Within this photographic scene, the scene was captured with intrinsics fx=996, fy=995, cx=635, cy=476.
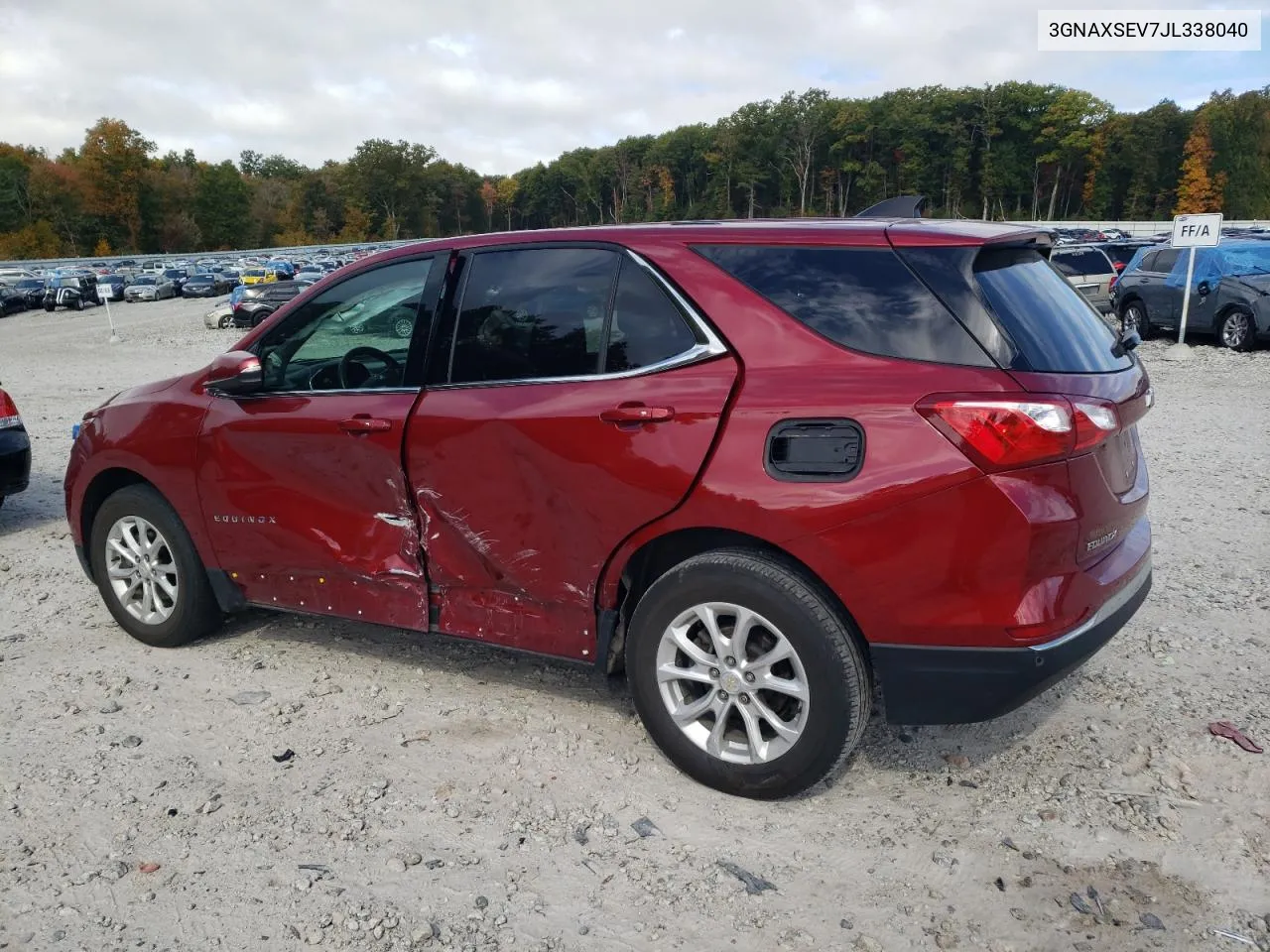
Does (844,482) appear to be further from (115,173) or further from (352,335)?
(115,173)

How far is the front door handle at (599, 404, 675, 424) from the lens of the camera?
3236mm

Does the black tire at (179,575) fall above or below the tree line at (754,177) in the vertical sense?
below

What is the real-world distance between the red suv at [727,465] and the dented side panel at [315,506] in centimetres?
1

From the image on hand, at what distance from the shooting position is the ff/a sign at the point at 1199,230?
47.3 ft

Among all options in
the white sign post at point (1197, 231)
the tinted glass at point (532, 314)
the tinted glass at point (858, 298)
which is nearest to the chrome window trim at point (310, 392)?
the tinted glass at point (532, 314)

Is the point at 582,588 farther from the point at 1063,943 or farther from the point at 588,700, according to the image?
the point at 1063,943

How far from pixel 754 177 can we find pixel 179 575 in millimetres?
115621

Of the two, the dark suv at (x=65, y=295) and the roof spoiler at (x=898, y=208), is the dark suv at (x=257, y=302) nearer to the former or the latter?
the dark suv at (x=65, y=295)

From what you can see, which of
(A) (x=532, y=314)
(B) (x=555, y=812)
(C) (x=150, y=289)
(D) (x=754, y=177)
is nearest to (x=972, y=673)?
(B) (x=555, y=812)

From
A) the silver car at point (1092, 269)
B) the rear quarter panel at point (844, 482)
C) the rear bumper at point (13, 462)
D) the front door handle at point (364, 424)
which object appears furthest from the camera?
the silver car at point (1092, 269)

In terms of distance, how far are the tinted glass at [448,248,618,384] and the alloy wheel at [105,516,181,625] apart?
1963 mm

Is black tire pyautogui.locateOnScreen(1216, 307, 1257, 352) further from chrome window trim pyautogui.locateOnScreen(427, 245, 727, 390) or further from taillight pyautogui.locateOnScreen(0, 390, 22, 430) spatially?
taillight pyautogui.locateOnScreen(0, 390, 22, 430)

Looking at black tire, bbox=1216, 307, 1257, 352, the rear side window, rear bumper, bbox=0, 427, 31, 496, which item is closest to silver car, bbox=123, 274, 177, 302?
the rear side window

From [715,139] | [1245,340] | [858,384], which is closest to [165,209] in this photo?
[715,139]
